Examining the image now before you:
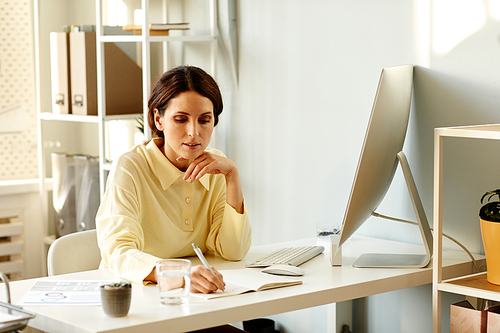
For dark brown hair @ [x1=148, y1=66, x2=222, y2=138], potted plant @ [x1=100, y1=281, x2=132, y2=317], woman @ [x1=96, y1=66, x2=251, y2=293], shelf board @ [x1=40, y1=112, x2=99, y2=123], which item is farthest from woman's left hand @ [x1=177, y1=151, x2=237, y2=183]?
shelf board @ [x1=40, y1=112, x2=99, y2=123]

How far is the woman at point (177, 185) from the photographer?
1.72 m

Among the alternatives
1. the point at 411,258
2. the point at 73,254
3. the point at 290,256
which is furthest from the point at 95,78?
the point at 411,258

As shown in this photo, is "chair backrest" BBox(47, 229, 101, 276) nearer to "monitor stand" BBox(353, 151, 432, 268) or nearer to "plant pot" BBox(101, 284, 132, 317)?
"plant pot" BBox(101, 284, 132, 317)

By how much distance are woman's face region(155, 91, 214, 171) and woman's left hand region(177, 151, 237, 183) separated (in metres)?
0.03

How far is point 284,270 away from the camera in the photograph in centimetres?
161

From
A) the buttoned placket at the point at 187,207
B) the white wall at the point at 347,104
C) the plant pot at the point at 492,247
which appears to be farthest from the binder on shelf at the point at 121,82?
the plant pot at the point at 492,247

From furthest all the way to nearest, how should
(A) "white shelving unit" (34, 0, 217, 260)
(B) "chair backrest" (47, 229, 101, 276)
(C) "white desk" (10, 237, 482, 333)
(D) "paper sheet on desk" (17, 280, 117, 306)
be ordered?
(A) "white shelving unit" (34, 0, 217, 260)
(B) "chair backrest" (47, 229, 101, 276)
(D) "paper sheet on desk" (17, 280, 117, 306)
(C) "white desk" (10, 237, 482, 333)

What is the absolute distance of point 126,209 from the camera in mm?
1688

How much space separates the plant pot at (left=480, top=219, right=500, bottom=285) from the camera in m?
Result: 1.55

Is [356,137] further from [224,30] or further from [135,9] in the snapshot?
[135,9]

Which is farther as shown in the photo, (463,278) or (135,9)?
(135,9)

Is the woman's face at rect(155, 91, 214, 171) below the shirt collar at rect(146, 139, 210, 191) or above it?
above

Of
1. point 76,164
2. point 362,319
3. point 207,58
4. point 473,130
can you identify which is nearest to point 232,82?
point 207,58

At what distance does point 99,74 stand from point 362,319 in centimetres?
154
